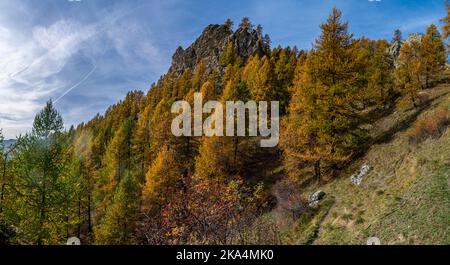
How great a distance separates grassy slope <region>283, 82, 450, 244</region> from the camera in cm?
886

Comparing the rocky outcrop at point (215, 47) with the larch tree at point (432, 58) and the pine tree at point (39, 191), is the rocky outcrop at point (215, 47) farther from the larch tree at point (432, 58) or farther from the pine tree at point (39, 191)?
the pine tree at point (39, 191)

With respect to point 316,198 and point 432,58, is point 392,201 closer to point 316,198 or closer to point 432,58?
point 316,198

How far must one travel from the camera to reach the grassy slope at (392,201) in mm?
8859

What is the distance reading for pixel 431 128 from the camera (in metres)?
15.3

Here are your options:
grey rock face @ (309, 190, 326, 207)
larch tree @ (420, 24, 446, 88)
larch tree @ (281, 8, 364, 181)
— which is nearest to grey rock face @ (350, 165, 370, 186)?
larch tree @ (281, 8, 364, 181)

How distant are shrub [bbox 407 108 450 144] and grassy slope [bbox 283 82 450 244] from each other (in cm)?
55

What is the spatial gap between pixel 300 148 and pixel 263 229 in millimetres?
16002

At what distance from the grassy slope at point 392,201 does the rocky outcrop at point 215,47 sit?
6318 cm

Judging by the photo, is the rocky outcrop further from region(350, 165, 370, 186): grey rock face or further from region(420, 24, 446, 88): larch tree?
region(350, 165, 370, 186): grey rock face

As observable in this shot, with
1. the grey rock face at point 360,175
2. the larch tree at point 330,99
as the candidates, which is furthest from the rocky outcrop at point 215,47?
the grey rock face at point 360,175

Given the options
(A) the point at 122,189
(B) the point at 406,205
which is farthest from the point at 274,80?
(B) the point at 406,205

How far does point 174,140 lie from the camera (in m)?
36.7

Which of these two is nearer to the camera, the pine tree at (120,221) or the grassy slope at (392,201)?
the grassy slope at (392,201)
